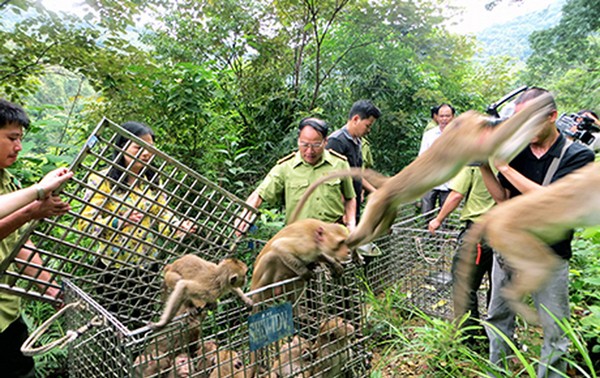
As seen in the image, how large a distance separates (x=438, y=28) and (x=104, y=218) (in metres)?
6.86

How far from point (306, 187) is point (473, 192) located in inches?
51.5

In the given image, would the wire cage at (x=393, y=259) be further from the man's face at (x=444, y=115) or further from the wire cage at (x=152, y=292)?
the man's face at (x=444, y=115)

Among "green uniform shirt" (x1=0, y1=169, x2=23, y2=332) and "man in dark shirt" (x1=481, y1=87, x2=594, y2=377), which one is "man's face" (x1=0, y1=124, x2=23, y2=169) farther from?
"man in dark shirt" (x1=481, y1=87, x2=594, y2=377)

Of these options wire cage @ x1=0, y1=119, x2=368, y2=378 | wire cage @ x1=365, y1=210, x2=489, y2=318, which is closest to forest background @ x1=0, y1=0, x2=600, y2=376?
wire cage @ x1=365, y1=210, x2=489, y2=318

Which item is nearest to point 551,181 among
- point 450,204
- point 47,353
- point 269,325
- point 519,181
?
point 519,181

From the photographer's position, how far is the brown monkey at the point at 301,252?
167cm

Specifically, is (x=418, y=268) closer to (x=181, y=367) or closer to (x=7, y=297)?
(x=181, y=367)

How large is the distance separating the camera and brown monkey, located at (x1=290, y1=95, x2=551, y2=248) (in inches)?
79.2

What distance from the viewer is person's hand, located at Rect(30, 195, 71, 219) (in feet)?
4.74

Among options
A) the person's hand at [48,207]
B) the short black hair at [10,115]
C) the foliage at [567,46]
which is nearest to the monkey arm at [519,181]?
the person's hand at [48,207]

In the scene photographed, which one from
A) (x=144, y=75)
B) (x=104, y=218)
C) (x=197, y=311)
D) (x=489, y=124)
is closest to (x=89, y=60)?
(x=144, y=75)

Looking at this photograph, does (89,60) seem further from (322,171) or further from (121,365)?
(121,365)

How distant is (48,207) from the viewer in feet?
4.81

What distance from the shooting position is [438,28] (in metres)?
6.79
